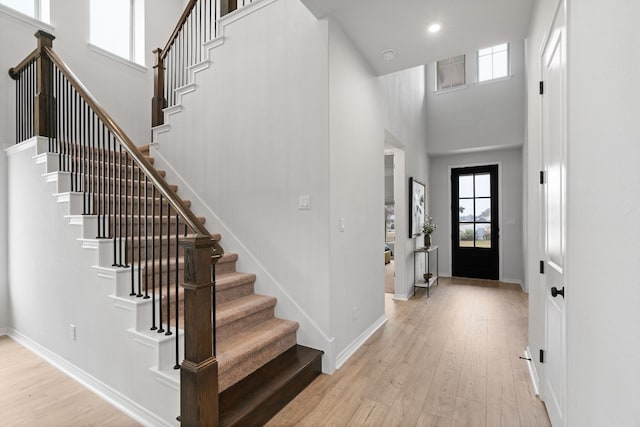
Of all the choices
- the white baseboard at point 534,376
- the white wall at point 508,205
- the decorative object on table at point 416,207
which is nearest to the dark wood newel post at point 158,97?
the decorative object on table at point 416,207

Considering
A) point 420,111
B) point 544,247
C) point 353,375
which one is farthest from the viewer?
point 420,111

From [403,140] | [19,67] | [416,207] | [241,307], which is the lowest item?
[241,307]

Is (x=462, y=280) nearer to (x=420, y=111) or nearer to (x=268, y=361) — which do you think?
(x=420, y=111)

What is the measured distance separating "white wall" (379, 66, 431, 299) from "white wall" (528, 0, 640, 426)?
2810mm

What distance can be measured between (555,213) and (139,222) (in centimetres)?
255

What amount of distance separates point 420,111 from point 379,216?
3360 millimetres

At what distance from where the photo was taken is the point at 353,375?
2555mm

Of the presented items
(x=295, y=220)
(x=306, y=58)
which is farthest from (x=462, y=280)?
(x=306, y=58)

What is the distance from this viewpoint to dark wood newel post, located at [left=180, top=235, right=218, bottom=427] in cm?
168

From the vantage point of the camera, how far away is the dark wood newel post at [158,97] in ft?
13.1

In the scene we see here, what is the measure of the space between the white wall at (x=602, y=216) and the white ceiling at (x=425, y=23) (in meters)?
1.22

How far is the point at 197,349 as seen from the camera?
1.71 m

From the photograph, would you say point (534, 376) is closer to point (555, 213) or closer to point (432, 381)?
point (432, 381)

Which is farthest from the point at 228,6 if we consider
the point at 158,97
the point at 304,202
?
the point at 304,202
